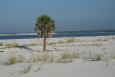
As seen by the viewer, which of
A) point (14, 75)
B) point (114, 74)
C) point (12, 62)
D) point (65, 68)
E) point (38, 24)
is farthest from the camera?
point (38, 24)

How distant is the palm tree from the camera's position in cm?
3095

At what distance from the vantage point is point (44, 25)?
102ft

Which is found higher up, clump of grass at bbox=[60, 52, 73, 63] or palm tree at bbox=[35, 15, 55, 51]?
palm tree at bbox=[35, 15, 55, 51]

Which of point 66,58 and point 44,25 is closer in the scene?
point 66,58

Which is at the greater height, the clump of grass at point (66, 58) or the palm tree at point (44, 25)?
the palm tree at point (44, 25)

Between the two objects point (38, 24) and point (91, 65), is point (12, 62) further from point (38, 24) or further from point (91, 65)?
point (38, 24)

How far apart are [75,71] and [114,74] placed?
1307 millimetres

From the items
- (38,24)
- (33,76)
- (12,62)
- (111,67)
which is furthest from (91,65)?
(38,24)

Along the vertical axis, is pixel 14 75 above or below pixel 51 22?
A: below

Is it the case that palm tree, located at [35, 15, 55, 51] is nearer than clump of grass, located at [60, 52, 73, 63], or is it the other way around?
clump of grass, located at [60, 52, 73, 63]

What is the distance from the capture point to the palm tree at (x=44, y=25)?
3095 centimetres

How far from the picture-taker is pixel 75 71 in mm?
8477

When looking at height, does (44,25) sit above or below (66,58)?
above

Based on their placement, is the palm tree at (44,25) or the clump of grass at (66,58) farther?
the palm tree at (44,25)
